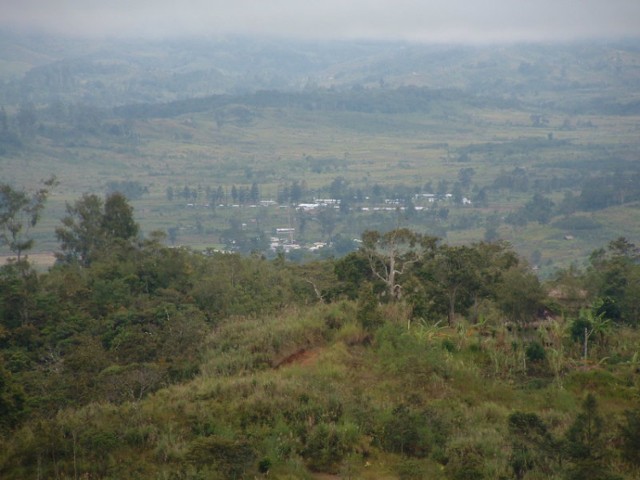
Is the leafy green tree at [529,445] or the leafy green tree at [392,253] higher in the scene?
the leafy green tree at [392,253]

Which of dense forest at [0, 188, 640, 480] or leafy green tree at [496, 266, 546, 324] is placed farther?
leafy green tree at [496, 266, 546, 324]

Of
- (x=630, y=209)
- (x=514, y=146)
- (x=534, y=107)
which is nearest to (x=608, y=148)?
(x=514, y=146)

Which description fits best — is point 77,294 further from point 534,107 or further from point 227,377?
point 534,107

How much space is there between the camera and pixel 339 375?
508 inches

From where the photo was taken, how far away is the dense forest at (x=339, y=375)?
32.6ft

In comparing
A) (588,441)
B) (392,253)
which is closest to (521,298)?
(392,253)

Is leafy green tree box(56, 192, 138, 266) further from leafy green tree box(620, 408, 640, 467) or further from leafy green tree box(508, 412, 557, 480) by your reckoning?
leafy green tree box(620, 408, 640, 467)

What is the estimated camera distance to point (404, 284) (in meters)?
18.6

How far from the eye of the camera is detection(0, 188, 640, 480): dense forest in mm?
9938

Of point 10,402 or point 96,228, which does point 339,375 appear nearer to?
point 10,402

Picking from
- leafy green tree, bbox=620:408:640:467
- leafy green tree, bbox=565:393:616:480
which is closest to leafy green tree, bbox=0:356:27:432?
leafy green tree, bbox=565:393:616:480

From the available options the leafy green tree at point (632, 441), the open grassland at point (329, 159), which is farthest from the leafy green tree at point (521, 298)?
the open grassland at point (329, 159)

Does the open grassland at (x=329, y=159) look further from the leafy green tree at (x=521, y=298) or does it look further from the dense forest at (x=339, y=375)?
the leafy green tree at (x=521, y=298)

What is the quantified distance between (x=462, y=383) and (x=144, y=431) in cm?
509
